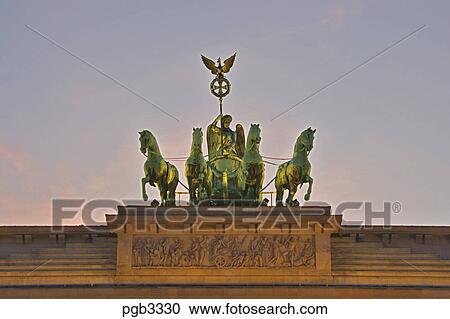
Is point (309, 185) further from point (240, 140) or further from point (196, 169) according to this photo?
point (240, 140)

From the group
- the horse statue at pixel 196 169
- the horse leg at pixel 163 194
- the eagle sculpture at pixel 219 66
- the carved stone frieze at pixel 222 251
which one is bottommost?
the carved stone frieze at pixel 222 251

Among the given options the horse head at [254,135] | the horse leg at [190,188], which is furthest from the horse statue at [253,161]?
the horse leg at [190,188]

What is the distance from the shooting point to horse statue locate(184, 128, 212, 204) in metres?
20.7

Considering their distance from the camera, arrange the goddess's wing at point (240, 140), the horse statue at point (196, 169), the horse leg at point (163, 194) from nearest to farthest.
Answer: the horse statue at point (196, 169) < the horse leg at point (163, 194) < the goddess's wing at point (240, 140)

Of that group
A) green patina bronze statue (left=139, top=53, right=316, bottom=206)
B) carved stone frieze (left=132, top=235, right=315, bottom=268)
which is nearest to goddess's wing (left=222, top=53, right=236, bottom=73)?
green patina bronze statue (left=139, top=53, right=316, bottom=206)

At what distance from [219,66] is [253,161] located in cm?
512

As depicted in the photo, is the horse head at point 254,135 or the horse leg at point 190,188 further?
the horse leg at point 190,188

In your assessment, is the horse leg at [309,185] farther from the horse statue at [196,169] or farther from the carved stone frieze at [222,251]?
the horse statue at [196,169]

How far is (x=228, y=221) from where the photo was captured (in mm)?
19641

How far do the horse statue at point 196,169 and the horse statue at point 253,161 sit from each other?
1.02 metres

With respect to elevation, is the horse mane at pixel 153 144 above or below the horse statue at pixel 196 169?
above

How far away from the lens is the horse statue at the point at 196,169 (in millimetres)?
20656

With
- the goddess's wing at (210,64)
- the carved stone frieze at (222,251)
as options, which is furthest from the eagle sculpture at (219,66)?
the carved stone frieze at (222,251)

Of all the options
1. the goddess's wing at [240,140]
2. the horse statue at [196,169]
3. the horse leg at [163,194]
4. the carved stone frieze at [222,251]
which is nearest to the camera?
the carved stone frieze at [222,251]
